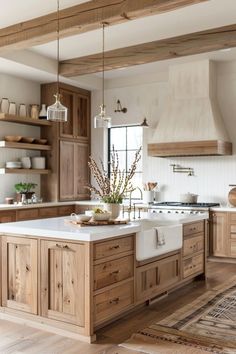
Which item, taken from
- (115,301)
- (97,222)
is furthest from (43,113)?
(115,301)

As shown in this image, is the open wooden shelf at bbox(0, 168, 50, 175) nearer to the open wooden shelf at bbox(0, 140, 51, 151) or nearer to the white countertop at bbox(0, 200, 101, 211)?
the open wooden shelf at bbox(0, 140, 51, 151)

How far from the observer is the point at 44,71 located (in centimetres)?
655

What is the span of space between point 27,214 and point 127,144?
99.9 inches

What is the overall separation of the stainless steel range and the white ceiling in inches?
89.2

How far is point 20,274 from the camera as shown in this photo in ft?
11.5

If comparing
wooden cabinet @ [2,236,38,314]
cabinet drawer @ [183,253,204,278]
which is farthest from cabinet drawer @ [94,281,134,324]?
cabinet drawer @ [183,253,204,278]

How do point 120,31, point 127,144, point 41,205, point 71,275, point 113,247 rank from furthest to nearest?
point 127,144 → point 41,205 → point 120,31 → point 113,247 → point 71,275

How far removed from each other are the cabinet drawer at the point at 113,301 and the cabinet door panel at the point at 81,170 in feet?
14.1

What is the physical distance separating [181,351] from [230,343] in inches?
15.6

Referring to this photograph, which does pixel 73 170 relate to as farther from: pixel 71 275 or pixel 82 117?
pixel 71 275

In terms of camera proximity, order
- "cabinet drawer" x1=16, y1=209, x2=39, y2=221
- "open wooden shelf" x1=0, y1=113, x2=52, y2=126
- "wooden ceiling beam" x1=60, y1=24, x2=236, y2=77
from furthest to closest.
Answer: "open wooden shelf" x1=0, y1=113, x2=52, y2=126 → "cabinet drawer" x1=16, y1=209, x2=39, y2=221 → "wooden ceiling beam" x1=60, y1=24, x2=236, y2=77

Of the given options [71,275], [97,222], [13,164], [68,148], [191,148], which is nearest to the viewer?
[71,275]

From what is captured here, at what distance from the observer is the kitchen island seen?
3145 mm

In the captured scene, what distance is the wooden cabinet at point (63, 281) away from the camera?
315 cm
